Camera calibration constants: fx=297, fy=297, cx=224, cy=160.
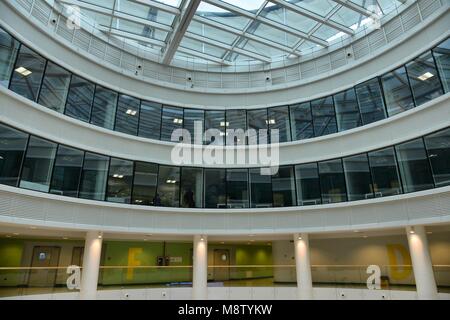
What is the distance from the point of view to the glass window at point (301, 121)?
17094 mm

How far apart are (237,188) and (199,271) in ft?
16.2

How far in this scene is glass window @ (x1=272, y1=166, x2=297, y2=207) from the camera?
16.4 metres

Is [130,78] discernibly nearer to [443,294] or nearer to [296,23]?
[296,23]

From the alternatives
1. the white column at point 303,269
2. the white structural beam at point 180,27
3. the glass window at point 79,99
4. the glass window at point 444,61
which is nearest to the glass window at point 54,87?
the glass window at point 79,99

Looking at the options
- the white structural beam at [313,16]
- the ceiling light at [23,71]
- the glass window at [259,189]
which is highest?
the white structural beam at [313,16]

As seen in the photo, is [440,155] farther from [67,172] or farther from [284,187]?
[67,172]

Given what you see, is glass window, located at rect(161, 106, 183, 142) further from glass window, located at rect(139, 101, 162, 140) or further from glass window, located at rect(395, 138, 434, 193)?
glass window, located at rect(395, 138, 434, 193)

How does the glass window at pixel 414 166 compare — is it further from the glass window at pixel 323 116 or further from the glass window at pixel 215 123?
the glass window at pixel 215 123

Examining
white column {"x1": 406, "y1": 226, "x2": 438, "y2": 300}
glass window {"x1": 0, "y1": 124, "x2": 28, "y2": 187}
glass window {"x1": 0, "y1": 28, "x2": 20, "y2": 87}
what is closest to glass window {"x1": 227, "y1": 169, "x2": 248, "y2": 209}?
white column {"x1": 406, "y1": 226, "x2": 438, "y2": 300}

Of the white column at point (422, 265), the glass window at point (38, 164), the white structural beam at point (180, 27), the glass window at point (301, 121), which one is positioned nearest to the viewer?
the glass window at point (38, 164)

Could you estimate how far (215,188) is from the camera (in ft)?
55.9

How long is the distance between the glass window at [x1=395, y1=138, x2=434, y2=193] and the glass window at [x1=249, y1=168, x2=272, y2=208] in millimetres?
6569

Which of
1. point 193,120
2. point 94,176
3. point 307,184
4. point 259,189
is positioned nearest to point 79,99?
point 94,176

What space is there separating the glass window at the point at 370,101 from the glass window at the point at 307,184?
368 centimetres
